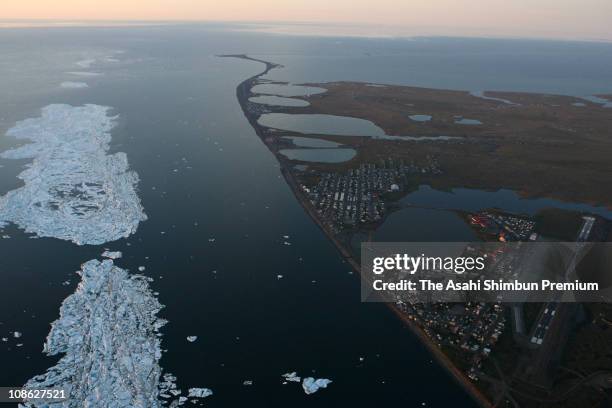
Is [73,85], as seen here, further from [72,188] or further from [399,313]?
[399,313]

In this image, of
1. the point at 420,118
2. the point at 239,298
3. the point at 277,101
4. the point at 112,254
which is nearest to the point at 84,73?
the point at 277,101

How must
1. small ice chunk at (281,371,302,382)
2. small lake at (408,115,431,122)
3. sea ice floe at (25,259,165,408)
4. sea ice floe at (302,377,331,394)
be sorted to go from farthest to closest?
small lake at (408,115,431,122)
small ice chunk at (281,371,302,382)
sea ice floe at (302,377,331,394)
sea ice floe at (25,259,165,408)

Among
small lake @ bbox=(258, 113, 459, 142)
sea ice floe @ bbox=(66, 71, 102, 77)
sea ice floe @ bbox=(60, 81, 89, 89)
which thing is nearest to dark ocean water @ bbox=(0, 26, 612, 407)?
small lake @ bbox=(258, 113, 459, 142)

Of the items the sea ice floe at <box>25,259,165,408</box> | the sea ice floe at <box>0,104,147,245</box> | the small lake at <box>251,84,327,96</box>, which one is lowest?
the sea ice floe at <box>25,259,165,408</box>

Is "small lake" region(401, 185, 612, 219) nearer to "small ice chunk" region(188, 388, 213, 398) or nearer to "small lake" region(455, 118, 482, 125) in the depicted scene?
"small ice chunk" region(188, 388, 213, 398)

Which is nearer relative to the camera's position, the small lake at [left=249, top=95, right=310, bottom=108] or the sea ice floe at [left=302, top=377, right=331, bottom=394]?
the sea ice floe at [left=302, top=377, right=331, bottom=394]

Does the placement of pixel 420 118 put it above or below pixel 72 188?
above
